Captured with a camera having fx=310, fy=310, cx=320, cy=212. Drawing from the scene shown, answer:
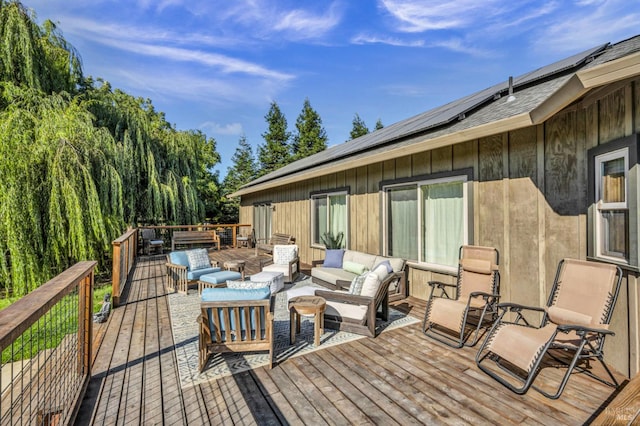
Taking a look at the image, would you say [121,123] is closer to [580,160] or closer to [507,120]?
[507,120]

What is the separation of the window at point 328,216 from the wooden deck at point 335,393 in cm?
421

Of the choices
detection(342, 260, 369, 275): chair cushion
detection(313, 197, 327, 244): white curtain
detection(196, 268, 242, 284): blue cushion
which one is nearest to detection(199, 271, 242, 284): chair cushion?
detection(196, 268, 242, 284): blue cushion

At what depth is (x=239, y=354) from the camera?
11.1 ft

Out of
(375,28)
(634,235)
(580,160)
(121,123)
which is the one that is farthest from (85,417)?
(375,28)

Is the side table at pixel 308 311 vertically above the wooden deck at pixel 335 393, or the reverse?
the side table at pixel 308 311

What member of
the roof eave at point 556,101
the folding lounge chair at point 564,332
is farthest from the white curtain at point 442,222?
the folding lounge chair at point 564,332

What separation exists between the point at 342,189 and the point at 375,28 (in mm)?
5841

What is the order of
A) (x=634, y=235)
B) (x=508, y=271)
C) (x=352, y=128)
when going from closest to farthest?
(x=634, y=235)
(x=508, y=271)
(x=352, y=128)

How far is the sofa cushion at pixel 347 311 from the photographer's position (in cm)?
391

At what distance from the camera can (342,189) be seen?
746 cm

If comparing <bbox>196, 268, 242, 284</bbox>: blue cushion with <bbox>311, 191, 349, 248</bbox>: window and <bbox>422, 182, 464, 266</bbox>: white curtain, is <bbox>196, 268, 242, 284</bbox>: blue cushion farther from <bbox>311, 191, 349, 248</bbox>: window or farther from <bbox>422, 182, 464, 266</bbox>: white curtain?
<bbox>422, 182, 464, 266</bbox>: white curtain

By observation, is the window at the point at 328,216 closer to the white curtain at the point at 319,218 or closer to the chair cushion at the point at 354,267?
the white curtain at the point at 319,218

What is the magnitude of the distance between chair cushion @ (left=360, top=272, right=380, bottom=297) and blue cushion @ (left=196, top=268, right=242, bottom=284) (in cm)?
282

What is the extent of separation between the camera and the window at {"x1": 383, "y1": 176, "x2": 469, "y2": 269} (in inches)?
191
